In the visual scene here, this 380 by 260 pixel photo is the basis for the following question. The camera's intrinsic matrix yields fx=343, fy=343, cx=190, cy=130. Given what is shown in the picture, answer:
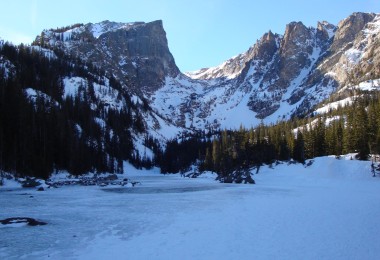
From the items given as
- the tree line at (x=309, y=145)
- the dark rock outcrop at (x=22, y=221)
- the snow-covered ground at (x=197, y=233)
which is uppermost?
the tree line at (x=309, y=145)

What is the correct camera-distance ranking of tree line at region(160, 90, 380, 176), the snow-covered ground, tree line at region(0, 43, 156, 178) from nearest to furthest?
the snow-covered ground, tree line at region(0, 43, 156, 178), tree line at region(160, 90, 380, 176)

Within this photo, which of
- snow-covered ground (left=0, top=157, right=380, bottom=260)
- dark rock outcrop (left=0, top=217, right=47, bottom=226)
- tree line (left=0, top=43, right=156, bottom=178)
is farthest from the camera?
tree line (left=0, top=43, right=156, bottom=178)

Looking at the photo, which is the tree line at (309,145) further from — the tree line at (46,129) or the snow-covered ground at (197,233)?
the snow-covered ground at (197,233)

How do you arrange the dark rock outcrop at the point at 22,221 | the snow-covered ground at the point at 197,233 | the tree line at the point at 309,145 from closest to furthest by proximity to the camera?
the snow-covered ground at the point at 197,233
the dark rock outcrop at the point at 22,221
the tree line at the point at 309,145

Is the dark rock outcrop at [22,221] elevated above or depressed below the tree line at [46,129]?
below

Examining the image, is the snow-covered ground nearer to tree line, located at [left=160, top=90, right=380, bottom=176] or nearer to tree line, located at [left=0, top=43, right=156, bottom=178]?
tree line, located at [left=0, top=43, right=156, bottom=178]

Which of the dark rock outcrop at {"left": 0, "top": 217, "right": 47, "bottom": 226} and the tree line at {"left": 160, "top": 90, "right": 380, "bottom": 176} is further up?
the tree line at {"left": 160, "top": 90, "right": 380, "bottom": 176}

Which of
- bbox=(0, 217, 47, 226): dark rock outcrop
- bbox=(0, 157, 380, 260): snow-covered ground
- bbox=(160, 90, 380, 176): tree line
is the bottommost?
bbox=(0, 157, 380, 260): snow-covered ground

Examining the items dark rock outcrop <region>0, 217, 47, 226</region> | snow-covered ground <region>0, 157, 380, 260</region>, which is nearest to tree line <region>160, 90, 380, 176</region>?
snow-covered ground <region>0, 157, 380, 260</region>

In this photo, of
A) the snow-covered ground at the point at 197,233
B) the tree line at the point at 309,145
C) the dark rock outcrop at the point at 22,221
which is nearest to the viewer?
the snow-covered ground at the point at 197,233

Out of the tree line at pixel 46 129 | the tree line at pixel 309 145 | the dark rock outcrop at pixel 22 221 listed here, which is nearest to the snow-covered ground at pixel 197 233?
the dark rock outcrop at pixel 22 221

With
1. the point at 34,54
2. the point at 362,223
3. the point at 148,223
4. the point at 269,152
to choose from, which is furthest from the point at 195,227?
the point at 34,54

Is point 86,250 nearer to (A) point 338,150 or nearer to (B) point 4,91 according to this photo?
(B) point 4,91

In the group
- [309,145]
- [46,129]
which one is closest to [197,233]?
[46,129]
